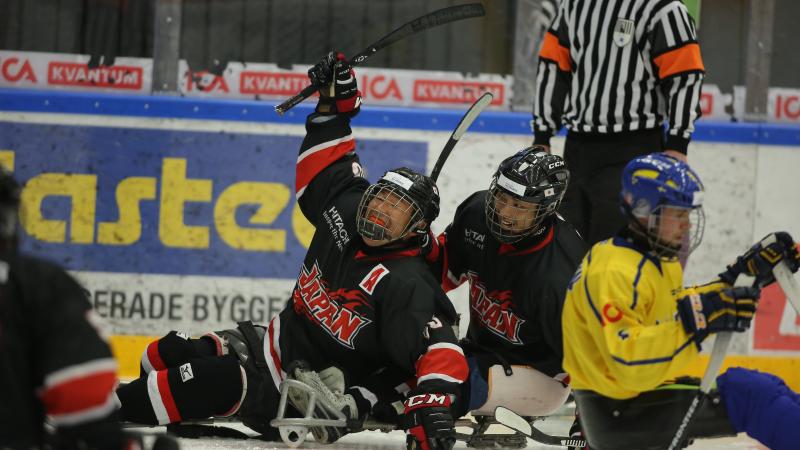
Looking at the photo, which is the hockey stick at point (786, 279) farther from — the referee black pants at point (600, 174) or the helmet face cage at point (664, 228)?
the referee black pants at point (600, 174)

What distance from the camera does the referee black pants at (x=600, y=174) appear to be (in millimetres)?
4055

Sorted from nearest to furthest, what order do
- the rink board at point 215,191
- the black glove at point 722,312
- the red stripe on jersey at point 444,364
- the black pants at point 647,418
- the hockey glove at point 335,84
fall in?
the black glove at point 722,312
the black pants at point 647,418
the red stripe on jersey at point 444,364
the hockey glove at point 335,84
the rink board at point 215,191

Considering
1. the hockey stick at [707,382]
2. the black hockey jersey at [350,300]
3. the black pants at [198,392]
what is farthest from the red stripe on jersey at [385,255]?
the hockey stick at [707,382]

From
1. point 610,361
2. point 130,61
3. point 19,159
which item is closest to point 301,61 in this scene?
point 130,61

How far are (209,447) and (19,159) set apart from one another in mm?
1958

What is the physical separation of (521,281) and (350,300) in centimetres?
52

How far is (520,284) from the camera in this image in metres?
3.77

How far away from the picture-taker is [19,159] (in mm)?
5129

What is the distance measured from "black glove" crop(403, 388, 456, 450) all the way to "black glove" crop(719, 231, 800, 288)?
90 centimetres

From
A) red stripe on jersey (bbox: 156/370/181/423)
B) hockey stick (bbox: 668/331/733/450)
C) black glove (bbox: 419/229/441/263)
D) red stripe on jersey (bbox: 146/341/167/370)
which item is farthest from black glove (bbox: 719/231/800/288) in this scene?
red stripe on jersey (bbox: 146/341/167/370)

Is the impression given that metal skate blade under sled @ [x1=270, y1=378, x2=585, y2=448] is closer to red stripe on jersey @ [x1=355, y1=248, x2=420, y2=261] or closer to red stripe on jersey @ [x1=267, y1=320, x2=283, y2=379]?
red stripe on jersey @ [x1=267, y1=320, x2=283, y2=379]

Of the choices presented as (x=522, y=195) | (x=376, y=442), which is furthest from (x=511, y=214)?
(x=376, y=442)

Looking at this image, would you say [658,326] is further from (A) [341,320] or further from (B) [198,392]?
(B) [198,392]

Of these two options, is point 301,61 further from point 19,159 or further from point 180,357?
point 180,357
